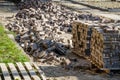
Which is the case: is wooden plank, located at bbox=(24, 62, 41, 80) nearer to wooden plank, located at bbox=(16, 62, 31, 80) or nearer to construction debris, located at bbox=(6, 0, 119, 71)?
wooden plank, located at bbox=(16, 62, 31, 80)

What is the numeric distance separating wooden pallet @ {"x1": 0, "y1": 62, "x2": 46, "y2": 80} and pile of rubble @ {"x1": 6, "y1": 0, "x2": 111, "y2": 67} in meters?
1.62

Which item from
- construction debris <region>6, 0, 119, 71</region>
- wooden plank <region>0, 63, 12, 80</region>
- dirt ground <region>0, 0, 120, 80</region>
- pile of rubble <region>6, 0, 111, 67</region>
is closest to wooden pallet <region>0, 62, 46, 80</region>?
wooden plank <region>0, 63, 12, 80</region>

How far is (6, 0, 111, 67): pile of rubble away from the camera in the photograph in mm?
11846

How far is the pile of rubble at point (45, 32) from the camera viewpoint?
11.8 m

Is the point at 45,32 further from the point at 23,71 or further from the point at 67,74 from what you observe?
the point at 23,71

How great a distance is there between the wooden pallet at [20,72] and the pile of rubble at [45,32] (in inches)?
63.6

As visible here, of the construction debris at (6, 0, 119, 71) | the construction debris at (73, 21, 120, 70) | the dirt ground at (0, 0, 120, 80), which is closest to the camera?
the dirt ground at (0, 0, 120, 80)

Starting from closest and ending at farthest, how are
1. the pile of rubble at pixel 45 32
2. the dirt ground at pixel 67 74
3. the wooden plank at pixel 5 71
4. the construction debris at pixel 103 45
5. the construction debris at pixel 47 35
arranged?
the wooden plank at pixel 5 71
the dirt ground at pixel 67 74
the construction debris at pixel 103 45
the construction debris at pixel 47 35
the pile of rubble at pixel 45 32

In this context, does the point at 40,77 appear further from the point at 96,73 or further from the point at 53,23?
the point at 53,23

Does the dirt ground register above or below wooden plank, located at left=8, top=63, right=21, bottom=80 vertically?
below

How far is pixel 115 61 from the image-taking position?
32.2ft

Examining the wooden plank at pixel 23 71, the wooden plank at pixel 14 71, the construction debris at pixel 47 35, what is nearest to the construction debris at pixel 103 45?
the construction debris at pixel 47 35

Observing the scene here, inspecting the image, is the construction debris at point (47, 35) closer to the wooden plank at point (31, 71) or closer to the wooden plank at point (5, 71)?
the wooden plank at point (31, 71)

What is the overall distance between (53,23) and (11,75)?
9.13 metres
